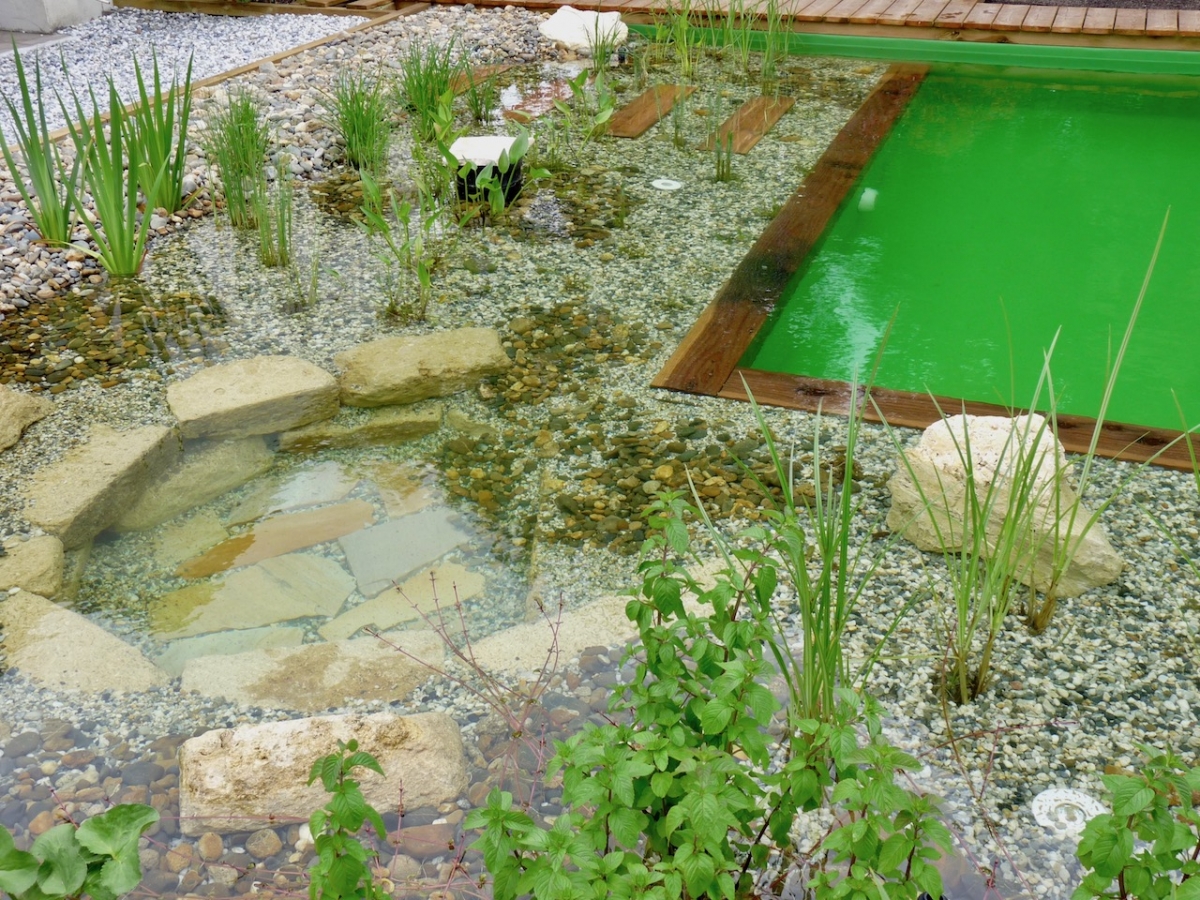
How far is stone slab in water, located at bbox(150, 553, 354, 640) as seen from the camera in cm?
215

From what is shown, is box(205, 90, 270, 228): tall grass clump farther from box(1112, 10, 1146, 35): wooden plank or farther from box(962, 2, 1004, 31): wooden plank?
box(1112, 10, 1146, 35): wooden plank

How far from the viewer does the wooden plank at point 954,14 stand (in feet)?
20.1

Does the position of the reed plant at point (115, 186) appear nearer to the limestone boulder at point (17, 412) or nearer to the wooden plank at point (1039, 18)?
the limestone boulder at point (17, 412)

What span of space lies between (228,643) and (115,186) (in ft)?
5.84

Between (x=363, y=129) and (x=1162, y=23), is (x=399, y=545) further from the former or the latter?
(x=1162, y=23)

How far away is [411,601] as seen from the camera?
2.20 m

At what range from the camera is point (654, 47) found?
19.5 ft

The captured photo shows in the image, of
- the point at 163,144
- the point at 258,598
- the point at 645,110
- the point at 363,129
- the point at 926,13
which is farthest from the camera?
the point at 926,13

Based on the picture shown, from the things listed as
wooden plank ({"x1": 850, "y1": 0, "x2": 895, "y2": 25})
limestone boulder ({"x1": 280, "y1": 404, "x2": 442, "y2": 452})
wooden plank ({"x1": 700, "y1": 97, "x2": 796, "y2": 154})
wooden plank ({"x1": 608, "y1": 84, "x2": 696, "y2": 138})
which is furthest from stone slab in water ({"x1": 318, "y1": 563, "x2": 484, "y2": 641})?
wooden plank ({"x1": 850, "y1": 0, "x2": 895, "y2": 25})

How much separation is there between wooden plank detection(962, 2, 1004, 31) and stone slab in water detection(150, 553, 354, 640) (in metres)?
5.41

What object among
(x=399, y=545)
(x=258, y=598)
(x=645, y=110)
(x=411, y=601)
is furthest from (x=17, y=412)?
(x=645, y=110)

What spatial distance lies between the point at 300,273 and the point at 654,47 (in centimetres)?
325

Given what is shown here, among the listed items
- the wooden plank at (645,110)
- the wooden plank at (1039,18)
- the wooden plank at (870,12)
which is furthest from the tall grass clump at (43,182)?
the wooden plank at (1039,18)

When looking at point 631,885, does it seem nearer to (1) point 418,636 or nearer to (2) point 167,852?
(2) point 167,852
